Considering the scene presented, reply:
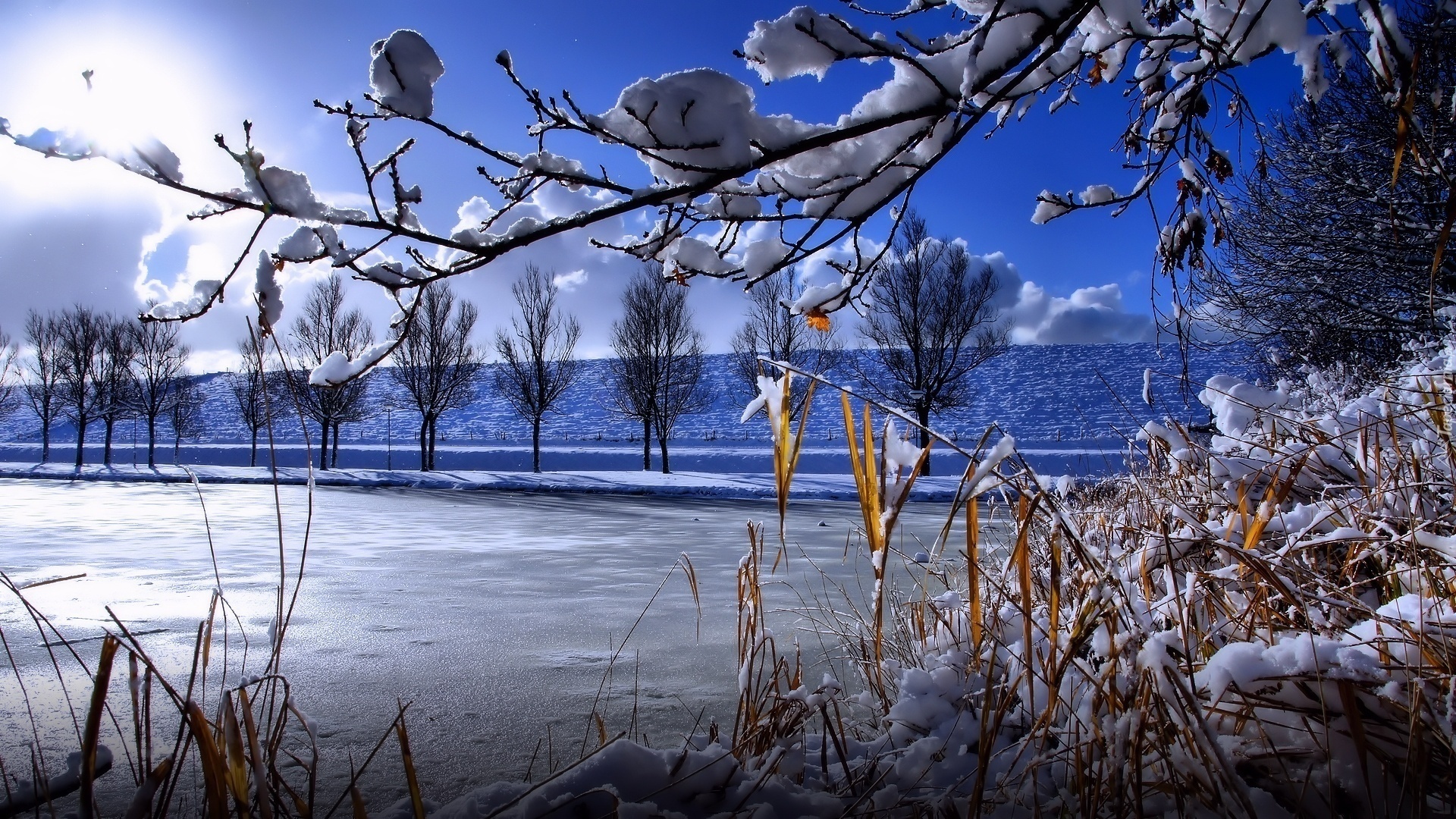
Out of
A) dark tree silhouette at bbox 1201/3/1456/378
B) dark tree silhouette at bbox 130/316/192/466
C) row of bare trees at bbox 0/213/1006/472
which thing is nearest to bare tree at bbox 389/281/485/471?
row of bare trees at bbox 0/213/1006/472

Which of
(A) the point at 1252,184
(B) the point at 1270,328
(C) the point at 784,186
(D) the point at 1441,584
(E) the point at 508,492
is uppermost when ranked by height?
(A) the point at 1252,184

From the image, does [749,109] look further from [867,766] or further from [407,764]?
[867,766]

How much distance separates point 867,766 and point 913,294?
63.4 feet

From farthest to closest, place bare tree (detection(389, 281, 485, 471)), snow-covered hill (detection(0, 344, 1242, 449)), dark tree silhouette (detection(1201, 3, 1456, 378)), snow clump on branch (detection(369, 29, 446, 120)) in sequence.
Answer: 1. snow-covered hill (detection(0, 344, 1242, 449))
2. bare tree (detection(389, 281, 485, 471))
3. dark tree silhouette (detection(1201, 3, 1456, 378))
4. snow clump on branch (detection(369, 29, 446, 120))

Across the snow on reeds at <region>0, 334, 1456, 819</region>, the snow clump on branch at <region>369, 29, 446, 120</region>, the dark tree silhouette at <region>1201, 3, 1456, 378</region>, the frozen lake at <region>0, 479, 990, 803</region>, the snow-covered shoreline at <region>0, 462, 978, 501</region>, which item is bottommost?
the snow-covered shoreline at <region>0, 462, 978, 501</region>

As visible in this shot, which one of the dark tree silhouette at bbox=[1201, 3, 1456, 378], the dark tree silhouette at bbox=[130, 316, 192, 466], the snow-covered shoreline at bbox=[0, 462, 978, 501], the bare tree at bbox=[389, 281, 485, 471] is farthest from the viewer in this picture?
the dark tree silhouette at bbox=[130, 316, 192, 466]

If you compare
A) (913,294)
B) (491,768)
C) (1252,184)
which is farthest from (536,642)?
(913,294)

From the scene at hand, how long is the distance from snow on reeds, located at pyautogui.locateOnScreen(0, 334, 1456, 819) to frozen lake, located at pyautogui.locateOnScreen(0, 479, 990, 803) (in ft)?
1.31

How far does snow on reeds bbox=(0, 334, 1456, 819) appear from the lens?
4.01 feet

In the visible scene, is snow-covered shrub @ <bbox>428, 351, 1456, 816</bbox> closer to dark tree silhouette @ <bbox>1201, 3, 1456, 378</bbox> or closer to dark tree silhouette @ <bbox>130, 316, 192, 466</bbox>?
dark tree silhouette @ <bbox>1201, 3, 1456, 378</bbox>

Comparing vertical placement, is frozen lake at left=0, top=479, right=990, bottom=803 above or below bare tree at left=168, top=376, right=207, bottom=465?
below

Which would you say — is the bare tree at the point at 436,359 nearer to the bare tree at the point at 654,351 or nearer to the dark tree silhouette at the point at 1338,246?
the bare tree at the point at 654,351

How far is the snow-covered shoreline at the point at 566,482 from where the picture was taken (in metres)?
16.5

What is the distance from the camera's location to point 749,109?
4.59 ft
